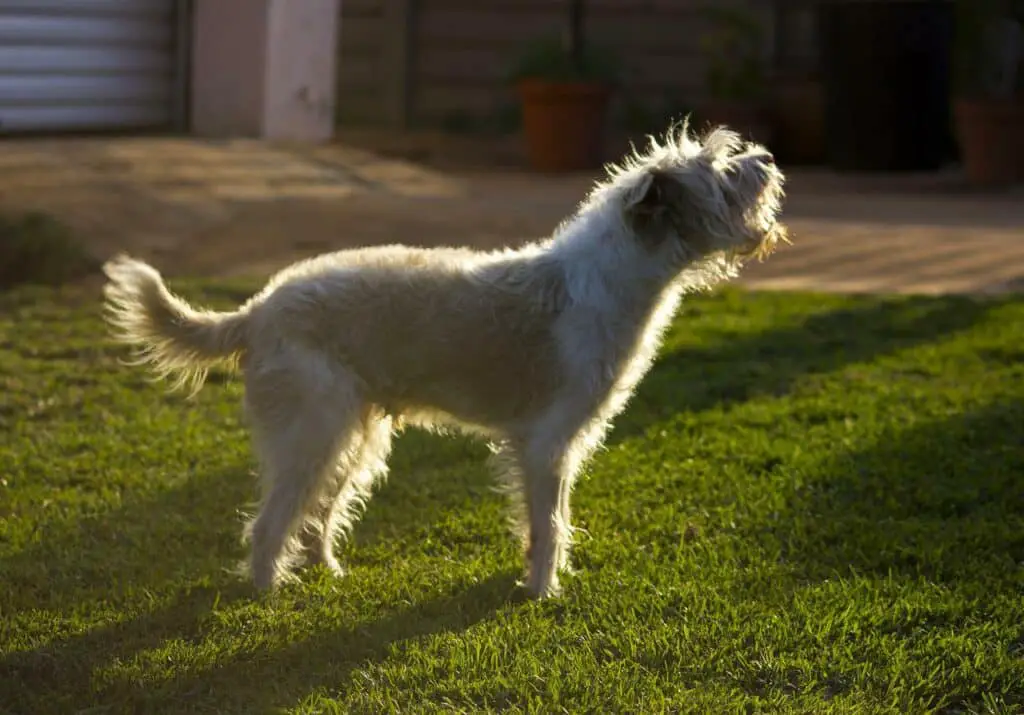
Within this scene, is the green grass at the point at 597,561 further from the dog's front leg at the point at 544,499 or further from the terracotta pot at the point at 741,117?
the terracotta pot at the point at 741,117

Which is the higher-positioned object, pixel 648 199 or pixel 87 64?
pixel 648 199

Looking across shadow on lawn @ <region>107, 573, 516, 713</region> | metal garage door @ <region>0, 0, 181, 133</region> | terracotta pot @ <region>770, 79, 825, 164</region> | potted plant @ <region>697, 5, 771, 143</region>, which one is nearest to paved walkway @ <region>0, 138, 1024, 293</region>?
metal garage door @ <region>0, 0, 181, 133</region>

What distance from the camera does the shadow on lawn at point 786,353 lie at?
22.6 ft

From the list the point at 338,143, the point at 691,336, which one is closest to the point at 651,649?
the point at 691,336

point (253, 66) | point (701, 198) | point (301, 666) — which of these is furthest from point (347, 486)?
point (253, 66)

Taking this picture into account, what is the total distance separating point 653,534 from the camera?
5227 millimetres

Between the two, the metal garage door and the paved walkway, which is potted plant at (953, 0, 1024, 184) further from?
the metal garage door

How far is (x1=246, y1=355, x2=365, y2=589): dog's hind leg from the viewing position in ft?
14.9

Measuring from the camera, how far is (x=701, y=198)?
4527 mm

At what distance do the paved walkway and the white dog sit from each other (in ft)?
16.2

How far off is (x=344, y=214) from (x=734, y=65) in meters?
6.51

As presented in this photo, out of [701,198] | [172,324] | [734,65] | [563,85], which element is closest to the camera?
[701,198]

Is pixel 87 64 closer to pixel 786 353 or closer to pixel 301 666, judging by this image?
pixel 786 353

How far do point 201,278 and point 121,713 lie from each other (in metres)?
5.84
